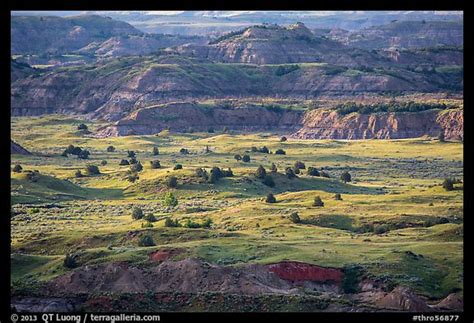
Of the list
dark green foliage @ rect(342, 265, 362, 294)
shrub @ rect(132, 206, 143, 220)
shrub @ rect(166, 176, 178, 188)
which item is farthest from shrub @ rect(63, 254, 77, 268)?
shrub @ rect(166, 176, 178, 188)

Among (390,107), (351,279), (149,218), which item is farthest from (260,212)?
(390,107)

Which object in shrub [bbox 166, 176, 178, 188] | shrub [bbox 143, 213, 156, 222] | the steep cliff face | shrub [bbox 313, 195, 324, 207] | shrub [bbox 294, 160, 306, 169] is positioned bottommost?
the steep cliff face

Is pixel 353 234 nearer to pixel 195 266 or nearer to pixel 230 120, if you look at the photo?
pixel 195 266

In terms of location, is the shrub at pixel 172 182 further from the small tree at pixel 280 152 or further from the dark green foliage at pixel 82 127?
the dark green foliage at pixel 82 127

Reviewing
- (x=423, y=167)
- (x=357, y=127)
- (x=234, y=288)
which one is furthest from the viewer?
(x=357, y=127)

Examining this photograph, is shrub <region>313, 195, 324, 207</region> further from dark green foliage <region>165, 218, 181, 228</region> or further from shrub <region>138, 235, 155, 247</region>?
shrub <region>138, 235, 155, 247</region>
